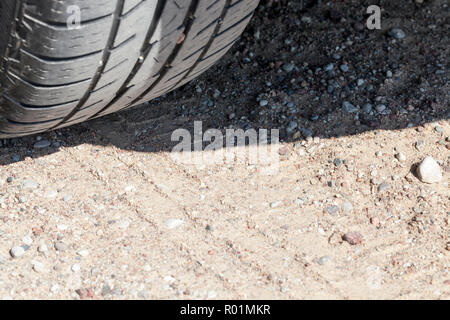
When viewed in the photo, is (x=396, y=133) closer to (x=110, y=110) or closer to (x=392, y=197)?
(x=392, y=197)

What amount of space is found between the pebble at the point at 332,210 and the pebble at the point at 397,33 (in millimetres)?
1036

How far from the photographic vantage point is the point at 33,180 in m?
2.50

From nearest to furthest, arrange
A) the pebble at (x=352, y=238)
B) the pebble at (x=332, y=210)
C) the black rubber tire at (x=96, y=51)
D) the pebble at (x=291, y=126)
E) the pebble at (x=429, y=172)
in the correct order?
the black rubber tire at (x=96, y=51) < the pebble at (x=352, y=238) < the pebble at (x=332, y=210) < the pebble at (x=429, y=172) < the pebble at (x=291, y=126)

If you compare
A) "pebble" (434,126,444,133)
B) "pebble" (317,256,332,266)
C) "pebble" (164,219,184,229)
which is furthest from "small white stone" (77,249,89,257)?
"pebble" (434,126,444,133)

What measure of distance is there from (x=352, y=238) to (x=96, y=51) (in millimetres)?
1076

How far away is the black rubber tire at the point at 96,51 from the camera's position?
70.9 inches

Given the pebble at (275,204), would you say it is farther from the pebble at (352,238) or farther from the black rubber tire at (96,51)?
the black rubber tire at (96,51)

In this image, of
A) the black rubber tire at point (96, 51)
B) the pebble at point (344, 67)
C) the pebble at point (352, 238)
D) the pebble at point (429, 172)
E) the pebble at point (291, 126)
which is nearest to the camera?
the black rubber tire at point (96, 51)

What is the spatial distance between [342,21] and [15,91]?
1.69 meters

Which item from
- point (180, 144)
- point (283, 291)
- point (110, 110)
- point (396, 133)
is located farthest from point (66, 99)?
point (396, 133)

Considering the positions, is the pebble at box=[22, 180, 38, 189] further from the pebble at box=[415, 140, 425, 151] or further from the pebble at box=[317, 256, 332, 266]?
the pebble at box=[415, 140, 425, 151]

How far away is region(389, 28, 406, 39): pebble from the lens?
304cm

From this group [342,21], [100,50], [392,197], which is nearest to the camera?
[100,50]

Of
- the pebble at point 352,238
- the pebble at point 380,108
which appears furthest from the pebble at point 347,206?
the pebble at point 380,108
